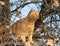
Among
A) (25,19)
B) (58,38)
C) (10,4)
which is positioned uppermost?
(10,4)

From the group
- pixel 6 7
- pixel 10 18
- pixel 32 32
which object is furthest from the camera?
pixel 32 32

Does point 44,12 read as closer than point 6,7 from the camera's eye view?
No

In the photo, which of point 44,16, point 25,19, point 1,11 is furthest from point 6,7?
point 44,16

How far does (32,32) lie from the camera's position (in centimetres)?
426

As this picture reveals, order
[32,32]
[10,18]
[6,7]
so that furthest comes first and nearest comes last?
[32,32] < [6,7] < [10,18]

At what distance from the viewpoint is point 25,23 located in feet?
13.8

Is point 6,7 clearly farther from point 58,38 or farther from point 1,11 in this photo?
point 58,38

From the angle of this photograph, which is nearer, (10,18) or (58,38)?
(10,18)

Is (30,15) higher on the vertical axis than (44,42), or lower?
higher

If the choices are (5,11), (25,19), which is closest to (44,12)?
(25,19)

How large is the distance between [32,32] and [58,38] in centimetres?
47

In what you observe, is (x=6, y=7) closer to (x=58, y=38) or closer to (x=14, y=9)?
(x=14, y=9)

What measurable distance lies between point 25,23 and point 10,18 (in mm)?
524

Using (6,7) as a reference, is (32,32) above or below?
below
